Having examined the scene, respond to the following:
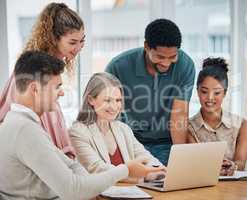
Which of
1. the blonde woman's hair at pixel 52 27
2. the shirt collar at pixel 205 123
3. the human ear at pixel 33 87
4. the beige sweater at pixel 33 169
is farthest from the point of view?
the shirt collar at pixel 205 123

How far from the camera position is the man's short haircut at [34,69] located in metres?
1.83

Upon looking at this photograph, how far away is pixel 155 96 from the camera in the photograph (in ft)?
9.59

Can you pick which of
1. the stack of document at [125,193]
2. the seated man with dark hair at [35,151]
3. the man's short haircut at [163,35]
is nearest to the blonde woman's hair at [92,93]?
the man's short haircut at [163,35]

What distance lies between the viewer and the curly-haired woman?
89.7 inches

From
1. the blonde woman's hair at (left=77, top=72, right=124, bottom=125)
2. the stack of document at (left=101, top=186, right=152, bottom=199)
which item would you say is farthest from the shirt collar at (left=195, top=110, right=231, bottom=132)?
the stack of document at (left=101, top=186, right=152, bottom=199)

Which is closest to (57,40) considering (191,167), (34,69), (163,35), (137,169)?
(34,69)

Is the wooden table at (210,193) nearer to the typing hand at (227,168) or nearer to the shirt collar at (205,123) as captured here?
the typing hand at (227,168)

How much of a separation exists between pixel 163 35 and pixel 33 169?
121 cm

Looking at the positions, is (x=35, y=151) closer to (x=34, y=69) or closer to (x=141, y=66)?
(x=34, y=69)

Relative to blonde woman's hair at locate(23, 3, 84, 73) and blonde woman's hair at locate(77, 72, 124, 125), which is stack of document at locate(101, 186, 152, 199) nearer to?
blonde woman's hair at locate(77, 72, 124, 125)

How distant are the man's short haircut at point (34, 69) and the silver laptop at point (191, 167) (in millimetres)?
579

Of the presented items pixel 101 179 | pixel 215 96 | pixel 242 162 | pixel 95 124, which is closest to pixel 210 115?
pixel 215 96

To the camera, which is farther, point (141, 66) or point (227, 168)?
point (141, 66)

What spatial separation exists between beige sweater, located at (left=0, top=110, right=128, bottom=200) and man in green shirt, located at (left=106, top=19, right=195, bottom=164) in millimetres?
1130
